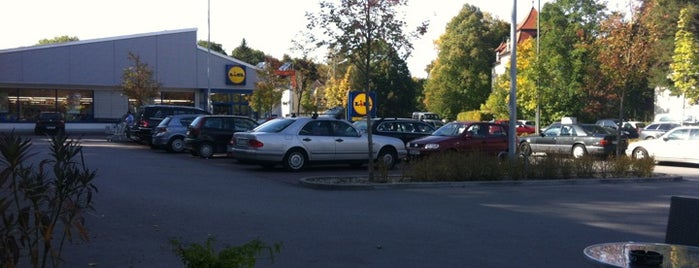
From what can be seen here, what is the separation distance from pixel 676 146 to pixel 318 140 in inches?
524

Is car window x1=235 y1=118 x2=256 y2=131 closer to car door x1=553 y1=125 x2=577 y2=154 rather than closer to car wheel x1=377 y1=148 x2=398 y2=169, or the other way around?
car wheel x1=377 y1=148 x2=398 y2=169

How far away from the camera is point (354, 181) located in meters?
14.2

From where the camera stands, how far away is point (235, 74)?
169ft

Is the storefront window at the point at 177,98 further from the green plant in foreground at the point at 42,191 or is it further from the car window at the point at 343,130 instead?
the green plant in foreground at the point at 42,191

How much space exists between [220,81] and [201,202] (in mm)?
41703

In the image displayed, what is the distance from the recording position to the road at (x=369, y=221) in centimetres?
708

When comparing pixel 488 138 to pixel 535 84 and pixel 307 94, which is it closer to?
pixel 535 84

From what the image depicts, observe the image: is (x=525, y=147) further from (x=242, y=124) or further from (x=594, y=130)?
(x=242, y=124)

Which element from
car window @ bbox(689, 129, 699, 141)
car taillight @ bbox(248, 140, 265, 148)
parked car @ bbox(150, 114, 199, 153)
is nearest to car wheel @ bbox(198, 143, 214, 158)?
parked car @ bbox(150, 114, 199, 153)

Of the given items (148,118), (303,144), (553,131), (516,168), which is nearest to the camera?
(516,168)

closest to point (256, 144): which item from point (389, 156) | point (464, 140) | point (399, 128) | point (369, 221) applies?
point (389, 156)

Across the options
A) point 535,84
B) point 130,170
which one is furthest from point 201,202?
point 535,84

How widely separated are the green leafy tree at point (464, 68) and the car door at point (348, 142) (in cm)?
4945

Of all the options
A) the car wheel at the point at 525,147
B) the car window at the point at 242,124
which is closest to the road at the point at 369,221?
the car window at the point at 242,124
